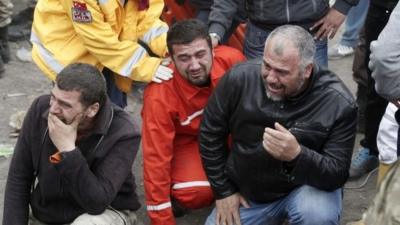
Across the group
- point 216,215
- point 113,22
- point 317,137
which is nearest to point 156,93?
point 113,22

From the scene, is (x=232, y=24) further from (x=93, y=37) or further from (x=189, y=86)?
(x=93, y=37)

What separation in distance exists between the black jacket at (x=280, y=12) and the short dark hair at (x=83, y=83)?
1102 mm

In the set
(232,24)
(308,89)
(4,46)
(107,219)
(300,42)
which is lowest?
(4,46)

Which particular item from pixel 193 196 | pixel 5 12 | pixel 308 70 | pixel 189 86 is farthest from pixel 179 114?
pixel 5 12

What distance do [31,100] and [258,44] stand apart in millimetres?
2349

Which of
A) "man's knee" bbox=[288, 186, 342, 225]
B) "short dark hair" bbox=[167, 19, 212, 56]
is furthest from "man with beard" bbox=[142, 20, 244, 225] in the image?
"man's knee" bbox=[288, 186, 342, 225]

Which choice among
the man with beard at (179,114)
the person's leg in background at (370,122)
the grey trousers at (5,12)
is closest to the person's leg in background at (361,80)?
the person's leg in background at (370,122)

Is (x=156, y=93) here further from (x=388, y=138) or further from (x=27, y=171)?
(x=388, y=138)

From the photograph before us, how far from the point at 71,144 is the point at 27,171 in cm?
38

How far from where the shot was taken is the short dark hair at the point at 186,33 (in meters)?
3.73

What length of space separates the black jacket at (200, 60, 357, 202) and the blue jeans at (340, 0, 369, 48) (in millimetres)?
2839

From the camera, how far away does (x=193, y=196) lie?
13.1ft

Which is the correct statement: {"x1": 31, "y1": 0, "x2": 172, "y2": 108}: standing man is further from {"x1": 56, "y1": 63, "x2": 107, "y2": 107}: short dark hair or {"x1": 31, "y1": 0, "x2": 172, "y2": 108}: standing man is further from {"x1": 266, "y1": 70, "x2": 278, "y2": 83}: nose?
{"x1": 266, "y1": 70, "x2": 278, "y2": 83}: nose

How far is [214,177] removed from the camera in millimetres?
3615
